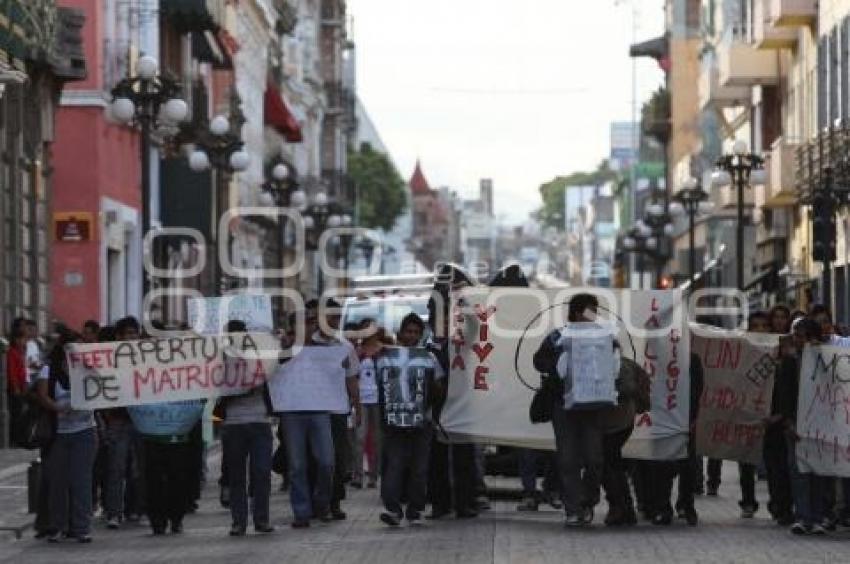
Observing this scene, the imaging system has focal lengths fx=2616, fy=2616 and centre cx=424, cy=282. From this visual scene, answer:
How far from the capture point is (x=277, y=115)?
83.3m

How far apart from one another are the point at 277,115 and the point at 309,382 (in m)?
62.9

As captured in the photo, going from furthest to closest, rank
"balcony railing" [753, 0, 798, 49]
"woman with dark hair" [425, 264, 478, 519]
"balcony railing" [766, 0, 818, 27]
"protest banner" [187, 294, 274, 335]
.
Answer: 1. "balcony railing" [753, 0, 798, 49]
2. "balcony railing" [766, 0, 818, 27]
3. "protest banner" [187, 294, 274, 335]
4. "woman with dark hair" [425, 264, 478, 519]

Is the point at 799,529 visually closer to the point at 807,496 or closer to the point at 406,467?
Result: the point at 807,496

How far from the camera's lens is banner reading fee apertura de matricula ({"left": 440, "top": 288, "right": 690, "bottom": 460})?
70.1ft

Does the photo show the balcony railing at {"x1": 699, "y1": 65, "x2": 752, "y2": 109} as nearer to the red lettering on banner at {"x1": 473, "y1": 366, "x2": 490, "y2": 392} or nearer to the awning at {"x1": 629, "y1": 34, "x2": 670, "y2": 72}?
the awning at {"x1": 629, "y1": 34, "x2": 670, "y2": 72}

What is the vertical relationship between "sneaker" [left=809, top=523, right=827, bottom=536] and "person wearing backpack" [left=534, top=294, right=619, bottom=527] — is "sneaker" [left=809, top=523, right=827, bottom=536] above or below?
below

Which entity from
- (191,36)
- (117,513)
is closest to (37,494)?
(117,513)

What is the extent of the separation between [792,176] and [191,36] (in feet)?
49.9

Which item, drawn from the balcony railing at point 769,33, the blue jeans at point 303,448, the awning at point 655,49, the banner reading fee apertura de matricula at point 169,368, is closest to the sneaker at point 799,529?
the blue jeans at point 303,448

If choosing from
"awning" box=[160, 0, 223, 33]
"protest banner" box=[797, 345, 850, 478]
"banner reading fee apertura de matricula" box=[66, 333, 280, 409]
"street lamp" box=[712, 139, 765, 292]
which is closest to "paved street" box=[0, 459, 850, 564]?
"protest banner" box=[797, 345, 850, 478]

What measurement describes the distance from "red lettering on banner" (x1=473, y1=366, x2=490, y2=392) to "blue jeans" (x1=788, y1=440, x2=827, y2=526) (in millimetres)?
3261

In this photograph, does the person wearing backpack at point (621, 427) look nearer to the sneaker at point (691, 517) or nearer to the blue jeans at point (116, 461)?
the sneaker at point (691, 517)

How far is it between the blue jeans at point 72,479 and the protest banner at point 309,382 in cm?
162

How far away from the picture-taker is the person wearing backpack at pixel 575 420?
66.0 ft
